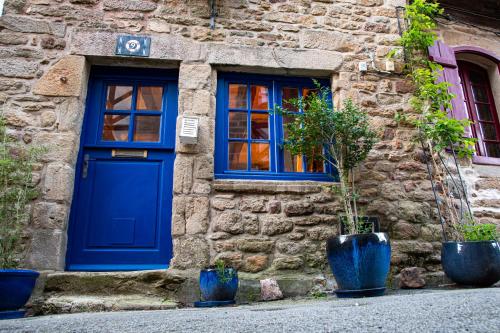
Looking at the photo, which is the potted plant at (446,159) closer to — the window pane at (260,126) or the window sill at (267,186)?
the window sill at (267,186)

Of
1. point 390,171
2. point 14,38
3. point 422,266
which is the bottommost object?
point 422,266

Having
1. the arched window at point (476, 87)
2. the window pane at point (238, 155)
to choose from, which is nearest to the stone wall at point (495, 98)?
the arched window at point (476, 87)

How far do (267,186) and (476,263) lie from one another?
1.91 meters

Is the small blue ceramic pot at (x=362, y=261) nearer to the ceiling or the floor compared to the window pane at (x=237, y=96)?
nearer to the floor

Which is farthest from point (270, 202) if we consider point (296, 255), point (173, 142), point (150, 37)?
point (150, 37)

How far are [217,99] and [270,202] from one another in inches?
51.1

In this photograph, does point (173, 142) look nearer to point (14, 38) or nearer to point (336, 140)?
point (336, 140)

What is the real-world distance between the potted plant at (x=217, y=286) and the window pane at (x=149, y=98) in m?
1.93

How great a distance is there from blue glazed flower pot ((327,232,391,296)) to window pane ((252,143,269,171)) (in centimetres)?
125

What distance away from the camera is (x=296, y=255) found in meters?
3.36

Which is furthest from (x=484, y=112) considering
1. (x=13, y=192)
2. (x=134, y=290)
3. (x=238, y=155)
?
(x=13, y=192)

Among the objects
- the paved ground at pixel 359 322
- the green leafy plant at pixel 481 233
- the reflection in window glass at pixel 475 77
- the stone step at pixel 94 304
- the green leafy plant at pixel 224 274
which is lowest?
the stone step at pixel 94 304

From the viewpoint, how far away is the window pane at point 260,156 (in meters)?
3.75

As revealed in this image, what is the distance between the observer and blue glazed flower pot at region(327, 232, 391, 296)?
2697 millimetres
